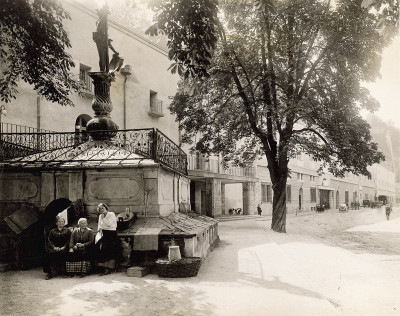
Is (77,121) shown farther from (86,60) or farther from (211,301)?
(211,301)

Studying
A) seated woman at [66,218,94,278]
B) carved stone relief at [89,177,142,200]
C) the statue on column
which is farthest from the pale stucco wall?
seated woman at [66,218,94,278]

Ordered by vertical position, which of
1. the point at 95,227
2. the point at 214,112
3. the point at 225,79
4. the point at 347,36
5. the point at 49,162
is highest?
the point at 347,36

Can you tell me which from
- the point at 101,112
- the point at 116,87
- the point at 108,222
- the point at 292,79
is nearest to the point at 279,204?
Result: the point at 292,79

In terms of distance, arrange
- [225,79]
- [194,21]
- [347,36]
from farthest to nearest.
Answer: [225,79] < [347,36] < [194,21]

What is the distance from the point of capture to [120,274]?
8.11m

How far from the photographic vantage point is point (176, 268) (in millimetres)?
7793

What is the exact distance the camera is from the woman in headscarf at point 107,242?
816cm

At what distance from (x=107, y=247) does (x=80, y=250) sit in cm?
56

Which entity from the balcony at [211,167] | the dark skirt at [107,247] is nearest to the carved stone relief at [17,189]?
the dark skirt at [107,247]

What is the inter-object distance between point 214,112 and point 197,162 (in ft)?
29.4

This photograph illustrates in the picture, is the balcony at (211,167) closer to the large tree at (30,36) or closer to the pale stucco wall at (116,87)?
the pale stucco wall at (116,87)

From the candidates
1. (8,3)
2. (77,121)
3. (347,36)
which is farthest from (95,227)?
(347,36)

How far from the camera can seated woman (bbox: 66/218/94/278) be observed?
25.9ft

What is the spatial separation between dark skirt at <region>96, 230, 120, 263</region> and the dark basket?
1075 millimetres
